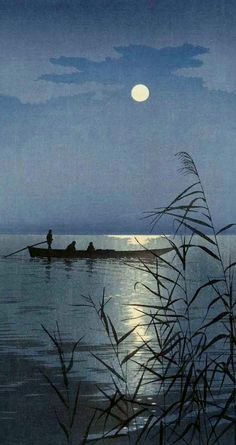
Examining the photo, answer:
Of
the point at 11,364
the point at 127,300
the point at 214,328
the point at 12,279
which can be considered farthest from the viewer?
the point at 12,279

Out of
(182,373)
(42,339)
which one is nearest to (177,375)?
(182,373)

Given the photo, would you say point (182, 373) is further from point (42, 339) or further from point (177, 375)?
→ point (42, 339)

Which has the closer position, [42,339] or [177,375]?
[177,375]

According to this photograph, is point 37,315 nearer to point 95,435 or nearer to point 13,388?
point 13,388

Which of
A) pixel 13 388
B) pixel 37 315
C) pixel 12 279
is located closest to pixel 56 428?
pixel 13 388

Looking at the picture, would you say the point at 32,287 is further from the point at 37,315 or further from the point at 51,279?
the point at 37,315

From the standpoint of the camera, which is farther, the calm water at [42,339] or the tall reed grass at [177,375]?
the calm water at [42,339]

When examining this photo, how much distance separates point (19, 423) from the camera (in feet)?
34.6

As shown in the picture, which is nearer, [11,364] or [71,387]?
[71,387]

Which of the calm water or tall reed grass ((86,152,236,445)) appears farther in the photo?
the calm water

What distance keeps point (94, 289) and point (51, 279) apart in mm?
8188

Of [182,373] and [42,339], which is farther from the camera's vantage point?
[42,339]

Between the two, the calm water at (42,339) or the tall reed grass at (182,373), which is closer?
the tall reed grass at (182,373)

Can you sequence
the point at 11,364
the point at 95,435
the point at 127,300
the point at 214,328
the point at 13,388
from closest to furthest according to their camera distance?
the point at 95,435 < the point at 13,388 < the point at 11,364 < the point at 214,328 < the point at 127,300
